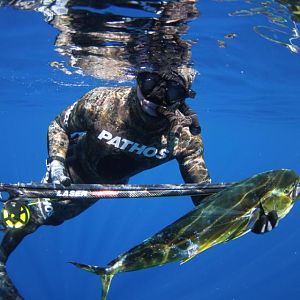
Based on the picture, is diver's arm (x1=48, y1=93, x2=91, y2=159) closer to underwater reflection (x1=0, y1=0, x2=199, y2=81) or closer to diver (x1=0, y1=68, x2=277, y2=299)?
diver (x1=0, y1=68, x2=277, y2=299)

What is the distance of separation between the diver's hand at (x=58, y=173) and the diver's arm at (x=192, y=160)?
1843 mm

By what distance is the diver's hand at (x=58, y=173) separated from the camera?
14.5ft

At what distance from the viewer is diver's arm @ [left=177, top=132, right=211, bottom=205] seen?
5285mm

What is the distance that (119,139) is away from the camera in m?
5.79

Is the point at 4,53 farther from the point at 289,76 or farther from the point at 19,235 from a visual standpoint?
the point at 289,76

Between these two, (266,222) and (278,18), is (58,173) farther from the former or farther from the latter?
(278,18)

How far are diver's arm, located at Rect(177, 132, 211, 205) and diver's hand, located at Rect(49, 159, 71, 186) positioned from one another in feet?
6.05

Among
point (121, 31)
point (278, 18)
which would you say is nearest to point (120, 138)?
point (121, 31)

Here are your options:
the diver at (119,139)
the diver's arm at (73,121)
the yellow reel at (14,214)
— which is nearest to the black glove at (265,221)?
the diver at (119,139)

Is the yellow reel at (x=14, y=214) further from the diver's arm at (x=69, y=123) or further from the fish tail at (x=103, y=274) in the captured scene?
the fish tail at (x=103, y=274)

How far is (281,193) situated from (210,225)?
61 cm

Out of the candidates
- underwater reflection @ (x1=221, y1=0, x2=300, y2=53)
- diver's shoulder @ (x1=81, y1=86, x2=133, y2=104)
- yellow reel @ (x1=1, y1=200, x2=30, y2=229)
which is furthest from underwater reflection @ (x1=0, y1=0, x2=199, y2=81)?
yellow reel @ (x1=1, y1=200, x2=30, y2=229)

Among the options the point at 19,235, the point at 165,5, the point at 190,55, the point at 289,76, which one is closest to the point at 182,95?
the point at 165,5

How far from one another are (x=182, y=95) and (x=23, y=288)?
574 inches
